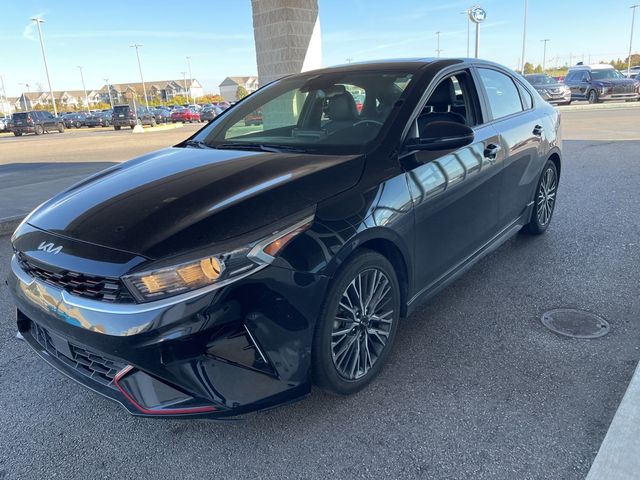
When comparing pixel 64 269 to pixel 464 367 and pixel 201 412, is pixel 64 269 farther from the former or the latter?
pixel 464 367

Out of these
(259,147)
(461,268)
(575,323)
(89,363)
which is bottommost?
(575,323)

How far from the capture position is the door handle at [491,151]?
3539 millimetres

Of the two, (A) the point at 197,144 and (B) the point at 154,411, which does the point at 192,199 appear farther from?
(A) the point at 197,144

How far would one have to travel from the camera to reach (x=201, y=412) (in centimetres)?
210

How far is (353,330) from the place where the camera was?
259cm

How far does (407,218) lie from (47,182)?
852 centimetres

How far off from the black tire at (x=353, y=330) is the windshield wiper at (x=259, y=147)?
0.91m

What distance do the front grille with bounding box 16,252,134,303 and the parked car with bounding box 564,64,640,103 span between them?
1123 inches

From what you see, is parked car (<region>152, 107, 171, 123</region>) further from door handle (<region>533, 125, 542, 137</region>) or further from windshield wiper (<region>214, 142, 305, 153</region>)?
windshield wiper (<region>214, 142, 305, 153</region>)

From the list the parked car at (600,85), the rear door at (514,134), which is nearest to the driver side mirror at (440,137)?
the rear door at (514,134)

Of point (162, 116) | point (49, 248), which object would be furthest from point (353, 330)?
point (162, 116)

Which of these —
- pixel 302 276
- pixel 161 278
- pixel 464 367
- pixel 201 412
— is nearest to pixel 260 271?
pixel 302 276

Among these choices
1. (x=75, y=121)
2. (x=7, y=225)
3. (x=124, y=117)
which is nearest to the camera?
(x=7, y=225)

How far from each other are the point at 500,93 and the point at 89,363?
11.6ft
